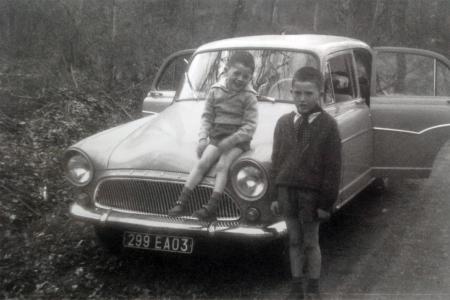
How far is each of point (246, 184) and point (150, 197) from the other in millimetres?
737

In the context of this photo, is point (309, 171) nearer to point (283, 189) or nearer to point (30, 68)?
point (283, 189)

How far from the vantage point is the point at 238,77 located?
474 centimetres

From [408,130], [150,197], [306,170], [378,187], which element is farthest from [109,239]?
[378,187]

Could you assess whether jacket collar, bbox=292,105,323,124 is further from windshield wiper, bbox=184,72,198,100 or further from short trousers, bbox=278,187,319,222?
windshield wiper, bbox=184,72,198,100

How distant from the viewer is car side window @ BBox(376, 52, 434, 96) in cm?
681

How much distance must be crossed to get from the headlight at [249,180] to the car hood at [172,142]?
0.09 metres

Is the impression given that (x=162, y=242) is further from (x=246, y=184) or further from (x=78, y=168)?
(x=78, y=168)

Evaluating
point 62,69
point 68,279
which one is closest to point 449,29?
point 62,69

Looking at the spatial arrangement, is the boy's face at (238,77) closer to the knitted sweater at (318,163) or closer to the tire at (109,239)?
the knitted sweater at (318,163)

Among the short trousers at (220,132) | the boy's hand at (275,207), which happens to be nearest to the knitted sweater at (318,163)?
the boy's hand at (275,207)

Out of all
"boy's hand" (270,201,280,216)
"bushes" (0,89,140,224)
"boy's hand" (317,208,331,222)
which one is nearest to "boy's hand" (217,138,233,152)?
"boy's hand" (270,201,280,216)

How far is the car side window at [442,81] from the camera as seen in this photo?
22.1 ft

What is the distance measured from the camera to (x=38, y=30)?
35.0 ft

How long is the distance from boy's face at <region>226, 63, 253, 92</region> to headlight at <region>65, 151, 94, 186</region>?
1.28m
